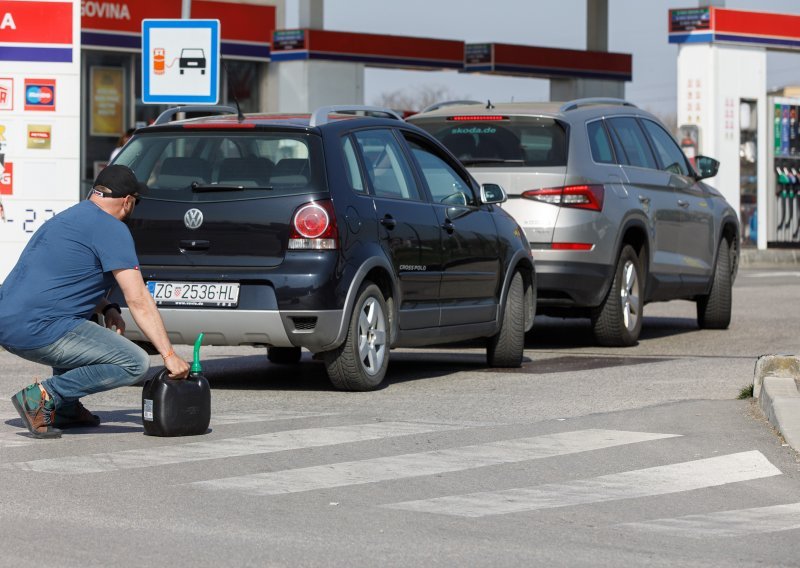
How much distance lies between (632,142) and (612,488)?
7554 mm

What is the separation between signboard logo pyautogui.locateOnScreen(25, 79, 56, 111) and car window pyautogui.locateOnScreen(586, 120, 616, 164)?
459 cm

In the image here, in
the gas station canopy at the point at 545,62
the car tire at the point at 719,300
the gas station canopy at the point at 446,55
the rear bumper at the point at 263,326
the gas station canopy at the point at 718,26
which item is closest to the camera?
the rear bumper at the point at 263,326

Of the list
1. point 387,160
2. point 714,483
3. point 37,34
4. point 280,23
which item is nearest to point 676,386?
point 387,160

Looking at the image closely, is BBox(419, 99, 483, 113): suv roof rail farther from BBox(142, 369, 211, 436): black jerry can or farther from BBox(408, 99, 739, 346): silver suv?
BBox(142, 369, 211, 436): black jerry can

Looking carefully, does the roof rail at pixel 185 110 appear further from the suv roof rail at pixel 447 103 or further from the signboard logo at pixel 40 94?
the signboard logo at pixel 40 94

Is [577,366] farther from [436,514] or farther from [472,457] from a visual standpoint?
[436,514]

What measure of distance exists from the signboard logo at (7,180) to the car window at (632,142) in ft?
16.4

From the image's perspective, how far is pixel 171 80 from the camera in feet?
53.1

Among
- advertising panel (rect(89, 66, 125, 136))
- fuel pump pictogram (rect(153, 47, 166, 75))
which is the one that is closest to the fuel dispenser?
advertising panel (rect(89, 66, 125, 136))

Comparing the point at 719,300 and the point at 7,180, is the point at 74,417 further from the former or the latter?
the point at 719,300

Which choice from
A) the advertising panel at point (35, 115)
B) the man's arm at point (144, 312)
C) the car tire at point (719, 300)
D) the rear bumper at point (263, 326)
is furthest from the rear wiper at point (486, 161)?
the man's arm at point (144, 312)

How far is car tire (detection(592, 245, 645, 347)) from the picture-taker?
1349cm

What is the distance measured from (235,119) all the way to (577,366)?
3184mm

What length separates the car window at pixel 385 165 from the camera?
34.9 ft
